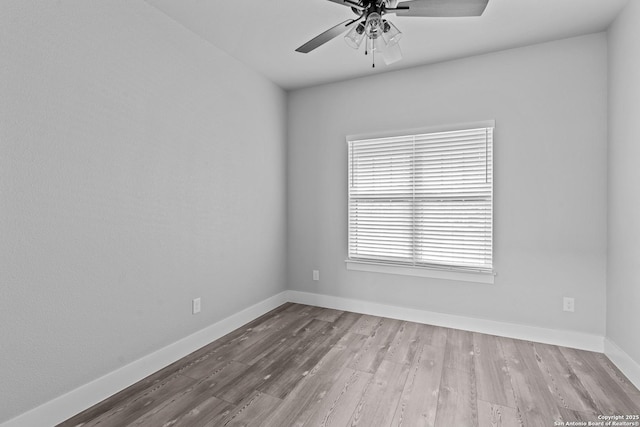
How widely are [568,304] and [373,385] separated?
1909 mm

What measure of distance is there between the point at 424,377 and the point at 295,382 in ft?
3.02

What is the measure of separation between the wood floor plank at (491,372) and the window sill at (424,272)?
534 millimetres

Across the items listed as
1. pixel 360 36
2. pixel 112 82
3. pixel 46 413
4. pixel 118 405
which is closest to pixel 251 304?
pixel 118 405

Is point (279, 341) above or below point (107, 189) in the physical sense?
below

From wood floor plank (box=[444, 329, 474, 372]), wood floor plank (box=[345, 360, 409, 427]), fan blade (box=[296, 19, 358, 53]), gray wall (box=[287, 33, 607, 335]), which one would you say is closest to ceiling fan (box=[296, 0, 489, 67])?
fan blade (box=[296, 19, 358, 53])

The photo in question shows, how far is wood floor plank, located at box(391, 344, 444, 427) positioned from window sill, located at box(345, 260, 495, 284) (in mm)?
750


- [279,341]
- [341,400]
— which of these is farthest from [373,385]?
[279,341]

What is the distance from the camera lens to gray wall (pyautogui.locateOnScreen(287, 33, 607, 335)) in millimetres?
2639

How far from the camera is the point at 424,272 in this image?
127 inches

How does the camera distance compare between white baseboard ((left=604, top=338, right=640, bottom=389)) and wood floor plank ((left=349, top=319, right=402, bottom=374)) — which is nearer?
white baseboard ((left=604, top=338, right=640, bottom=389))

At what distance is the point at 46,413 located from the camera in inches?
67.9

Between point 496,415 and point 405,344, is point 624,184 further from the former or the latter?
point 405,344

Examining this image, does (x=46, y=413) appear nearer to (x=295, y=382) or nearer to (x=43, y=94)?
(x=295, y=382)

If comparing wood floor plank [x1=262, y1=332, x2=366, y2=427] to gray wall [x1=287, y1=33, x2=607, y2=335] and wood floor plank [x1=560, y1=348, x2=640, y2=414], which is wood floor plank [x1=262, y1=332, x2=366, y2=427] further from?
wood floor plank [x1=560, y1=348, x2=640, y2=414]
